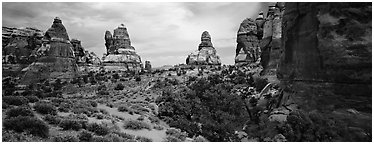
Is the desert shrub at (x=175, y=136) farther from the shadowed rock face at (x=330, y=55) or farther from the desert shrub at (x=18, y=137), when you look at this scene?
the shadowed rock face at (x=330, y=55)

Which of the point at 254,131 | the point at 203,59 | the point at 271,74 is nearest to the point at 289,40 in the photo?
the point at 254,131

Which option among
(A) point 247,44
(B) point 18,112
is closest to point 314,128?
(B) point 18,112

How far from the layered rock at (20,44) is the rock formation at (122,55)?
15780mm

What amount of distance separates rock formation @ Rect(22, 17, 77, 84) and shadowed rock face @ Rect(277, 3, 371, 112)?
38.9m

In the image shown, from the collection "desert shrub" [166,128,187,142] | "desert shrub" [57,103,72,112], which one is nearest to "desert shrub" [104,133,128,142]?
"desert shrub" [166,128,187,142]

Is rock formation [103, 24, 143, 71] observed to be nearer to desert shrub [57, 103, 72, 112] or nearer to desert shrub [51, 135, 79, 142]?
desert shrub [57, 103, 72, 112]

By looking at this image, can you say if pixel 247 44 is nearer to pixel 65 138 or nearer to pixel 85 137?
pixel 85 137

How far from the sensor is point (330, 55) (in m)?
12.4

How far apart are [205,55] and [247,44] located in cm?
1472

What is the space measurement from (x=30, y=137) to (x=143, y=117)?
28.7 ft

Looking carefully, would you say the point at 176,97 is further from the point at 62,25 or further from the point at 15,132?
the point at 62,25

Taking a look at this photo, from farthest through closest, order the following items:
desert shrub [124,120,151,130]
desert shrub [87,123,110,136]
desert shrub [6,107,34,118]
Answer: desert shrub [124,120,151,130], desert shrub [87,123,110,136], desert shrub [6,107,34,118]

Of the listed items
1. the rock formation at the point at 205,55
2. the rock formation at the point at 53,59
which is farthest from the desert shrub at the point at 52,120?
the rock formation at the point at 205,55

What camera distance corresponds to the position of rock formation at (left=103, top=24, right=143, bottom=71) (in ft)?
204
